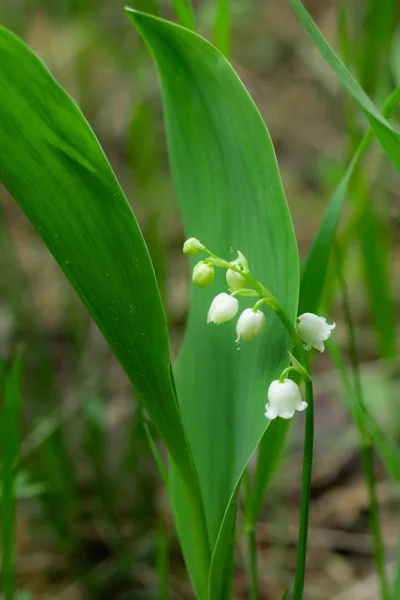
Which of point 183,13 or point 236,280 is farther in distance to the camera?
point 183,13

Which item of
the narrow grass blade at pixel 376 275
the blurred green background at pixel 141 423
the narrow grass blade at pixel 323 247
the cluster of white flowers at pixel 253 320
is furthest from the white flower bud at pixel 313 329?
the narrow grass blade at pixel 376 275

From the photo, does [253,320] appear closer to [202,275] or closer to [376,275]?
[202,275]

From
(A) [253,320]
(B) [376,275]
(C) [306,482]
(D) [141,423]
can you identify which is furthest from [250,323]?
(B) [376,275]

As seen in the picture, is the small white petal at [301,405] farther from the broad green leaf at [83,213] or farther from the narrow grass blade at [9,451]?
the narrow grass blade at [9,451]

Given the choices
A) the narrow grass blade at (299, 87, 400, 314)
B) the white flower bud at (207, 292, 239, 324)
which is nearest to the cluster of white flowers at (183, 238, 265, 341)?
the white flower bud at (207, 292, 239, 324)

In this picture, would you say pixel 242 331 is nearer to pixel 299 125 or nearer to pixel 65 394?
pixel 65 394

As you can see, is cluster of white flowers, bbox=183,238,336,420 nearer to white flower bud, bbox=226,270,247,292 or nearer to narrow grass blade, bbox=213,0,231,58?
white flower bud, bbox=226,270,247,292
